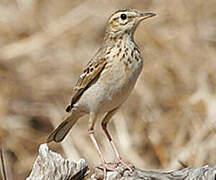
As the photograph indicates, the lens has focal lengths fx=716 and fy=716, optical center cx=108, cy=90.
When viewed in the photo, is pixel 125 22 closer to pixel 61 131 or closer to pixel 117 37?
pixel 117 37

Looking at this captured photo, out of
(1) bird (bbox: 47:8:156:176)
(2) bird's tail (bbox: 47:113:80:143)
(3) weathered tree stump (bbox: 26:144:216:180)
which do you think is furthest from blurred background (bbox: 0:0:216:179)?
(3) weathered tree stump (bbox: 26:144:216:180)

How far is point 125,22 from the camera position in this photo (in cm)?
589

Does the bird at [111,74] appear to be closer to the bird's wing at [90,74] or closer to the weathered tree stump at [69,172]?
the bird's wing at [90,74]

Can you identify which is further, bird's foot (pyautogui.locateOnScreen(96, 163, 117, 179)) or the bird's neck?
the bird's neck

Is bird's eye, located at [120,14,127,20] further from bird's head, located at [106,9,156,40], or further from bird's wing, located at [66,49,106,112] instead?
bird's wing, located at [66,49,106,112]

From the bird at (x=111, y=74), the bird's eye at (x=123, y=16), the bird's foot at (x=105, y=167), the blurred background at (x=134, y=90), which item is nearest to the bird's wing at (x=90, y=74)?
the bird at (x=111, y=74)

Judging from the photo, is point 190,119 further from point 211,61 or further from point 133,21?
point 133,21

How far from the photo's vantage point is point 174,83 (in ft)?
30.1

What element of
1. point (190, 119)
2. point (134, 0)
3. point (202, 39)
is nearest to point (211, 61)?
point (202, 39)

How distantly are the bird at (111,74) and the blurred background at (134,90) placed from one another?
6.49ft

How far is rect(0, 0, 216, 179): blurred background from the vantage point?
8.11m

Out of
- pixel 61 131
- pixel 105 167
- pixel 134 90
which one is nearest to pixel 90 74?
pixel 61 131

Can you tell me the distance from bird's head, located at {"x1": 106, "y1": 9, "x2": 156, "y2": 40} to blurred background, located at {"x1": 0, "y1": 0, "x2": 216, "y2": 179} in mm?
2064

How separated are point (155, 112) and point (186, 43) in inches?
47.9
